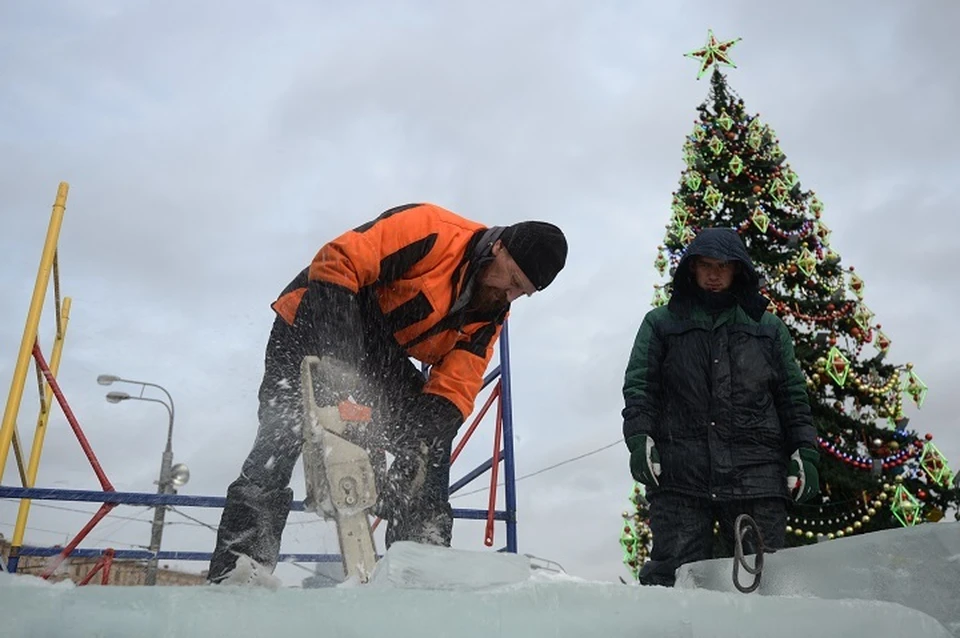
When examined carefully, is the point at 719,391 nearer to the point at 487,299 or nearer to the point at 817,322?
the point at 487,299

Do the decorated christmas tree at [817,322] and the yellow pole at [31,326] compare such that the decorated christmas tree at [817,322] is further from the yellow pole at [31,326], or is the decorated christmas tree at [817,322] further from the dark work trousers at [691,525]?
the yellow pole at [31,326]

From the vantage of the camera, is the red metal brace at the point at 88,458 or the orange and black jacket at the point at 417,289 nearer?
the orange and black jacket at the point at 417,289

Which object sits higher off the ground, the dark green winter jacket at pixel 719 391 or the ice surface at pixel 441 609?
the dark green winter jacket at pixel 719 391

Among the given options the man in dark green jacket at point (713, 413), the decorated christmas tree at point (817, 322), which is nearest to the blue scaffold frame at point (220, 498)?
the man in dark green jacket at point (713, 413)

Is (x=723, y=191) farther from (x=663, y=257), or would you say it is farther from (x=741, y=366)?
(x=741, y=366)

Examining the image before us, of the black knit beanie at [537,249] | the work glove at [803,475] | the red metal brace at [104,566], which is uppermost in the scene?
the black knit beanie at [537,249]

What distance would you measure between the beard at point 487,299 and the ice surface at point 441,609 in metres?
1.29

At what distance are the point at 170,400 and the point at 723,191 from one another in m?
6.68

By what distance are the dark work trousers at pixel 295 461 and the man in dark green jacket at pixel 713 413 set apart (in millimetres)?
598

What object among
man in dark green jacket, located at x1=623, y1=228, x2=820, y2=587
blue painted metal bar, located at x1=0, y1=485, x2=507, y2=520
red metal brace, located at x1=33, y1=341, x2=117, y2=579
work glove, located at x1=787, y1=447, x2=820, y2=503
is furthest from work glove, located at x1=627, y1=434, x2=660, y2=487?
red metal brace, located at x1=33, y1=341, x2=117, y2=579

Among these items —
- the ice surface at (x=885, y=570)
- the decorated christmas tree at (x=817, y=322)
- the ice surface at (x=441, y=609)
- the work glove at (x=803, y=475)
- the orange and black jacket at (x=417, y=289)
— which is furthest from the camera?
the decorated christmas tree at (x=817, y=322)

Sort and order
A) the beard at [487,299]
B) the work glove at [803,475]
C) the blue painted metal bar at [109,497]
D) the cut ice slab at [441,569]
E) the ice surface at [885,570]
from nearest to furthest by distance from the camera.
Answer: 1. the cut ice slab at [441,569]
2. the ice surface at [885,570]
3. the work glove at [803,475]
4. the beard at [487,299]
5. the blue painted metal bar at [109,497]

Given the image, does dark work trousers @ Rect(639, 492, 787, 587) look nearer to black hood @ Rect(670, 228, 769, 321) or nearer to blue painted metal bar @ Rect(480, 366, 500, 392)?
black hood @ Rect(670, 228, 769, 321)

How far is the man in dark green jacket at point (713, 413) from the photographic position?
208 cm
